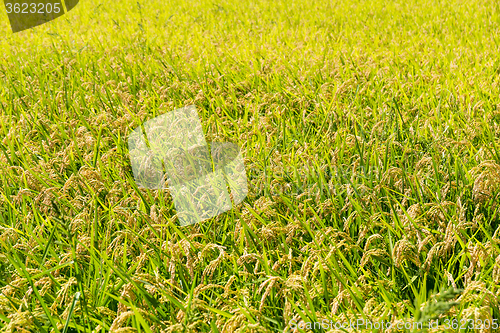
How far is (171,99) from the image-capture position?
12.0 ft

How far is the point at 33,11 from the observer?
850 centimetres

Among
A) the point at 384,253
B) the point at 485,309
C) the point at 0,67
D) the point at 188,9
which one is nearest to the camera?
the point at 485,309

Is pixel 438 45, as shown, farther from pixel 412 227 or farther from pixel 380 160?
pixel 412 227

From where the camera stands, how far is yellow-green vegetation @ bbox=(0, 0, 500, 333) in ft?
5.22

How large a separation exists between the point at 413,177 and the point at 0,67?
4.44 metres

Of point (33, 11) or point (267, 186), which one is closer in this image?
point (267, 186)

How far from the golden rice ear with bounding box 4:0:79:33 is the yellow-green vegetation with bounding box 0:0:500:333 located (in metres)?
1.90

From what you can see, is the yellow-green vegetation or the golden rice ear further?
the golden rice ear

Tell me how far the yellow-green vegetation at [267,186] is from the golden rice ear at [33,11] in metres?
1.90

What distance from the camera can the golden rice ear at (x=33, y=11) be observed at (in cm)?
745

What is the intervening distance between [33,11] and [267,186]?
26.3 feet

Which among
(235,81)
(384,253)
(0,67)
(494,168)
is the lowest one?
(384,253)

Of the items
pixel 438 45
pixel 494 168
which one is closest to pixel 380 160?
pixel 494 168

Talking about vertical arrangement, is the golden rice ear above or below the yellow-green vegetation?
above
